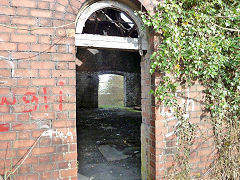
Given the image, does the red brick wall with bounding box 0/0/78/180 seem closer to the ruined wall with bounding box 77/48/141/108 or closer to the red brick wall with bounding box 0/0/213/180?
the red brick wall with bounding box 0/0/213/180

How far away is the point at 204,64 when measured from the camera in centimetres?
236

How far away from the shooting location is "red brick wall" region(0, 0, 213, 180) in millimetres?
1757

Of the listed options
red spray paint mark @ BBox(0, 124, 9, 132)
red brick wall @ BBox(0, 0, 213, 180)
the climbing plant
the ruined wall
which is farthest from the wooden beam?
the ruined wall

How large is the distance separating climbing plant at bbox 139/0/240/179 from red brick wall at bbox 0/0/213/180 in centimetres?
110

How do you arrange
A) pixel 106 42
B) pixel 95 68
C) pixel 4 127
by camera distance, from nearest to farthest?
1. pixel 4 127
2. pixel 106 42
3. pixel 95 68

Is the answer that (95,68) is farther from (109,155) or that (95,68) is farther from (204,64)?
(204,64)

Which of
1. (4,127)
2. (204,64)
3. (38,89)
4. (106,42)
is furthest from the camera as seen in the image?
(204,64)

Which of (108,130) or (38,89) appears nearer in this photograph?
(38,89)

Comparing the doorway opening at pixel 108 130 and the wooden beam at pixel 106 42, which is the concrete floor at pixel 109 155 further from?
the wooden beam at pixel 106 42

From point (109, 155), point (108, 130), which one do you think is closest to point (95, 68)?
point (108, 130)

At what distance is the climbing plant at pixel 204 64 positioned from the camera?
217cm

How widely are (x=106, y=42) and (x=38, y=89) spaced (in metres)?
1.04

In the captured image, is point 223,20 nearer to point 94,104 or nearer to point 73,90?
point 73,90

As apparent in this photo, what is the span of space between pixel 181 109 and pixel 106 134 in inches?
150
